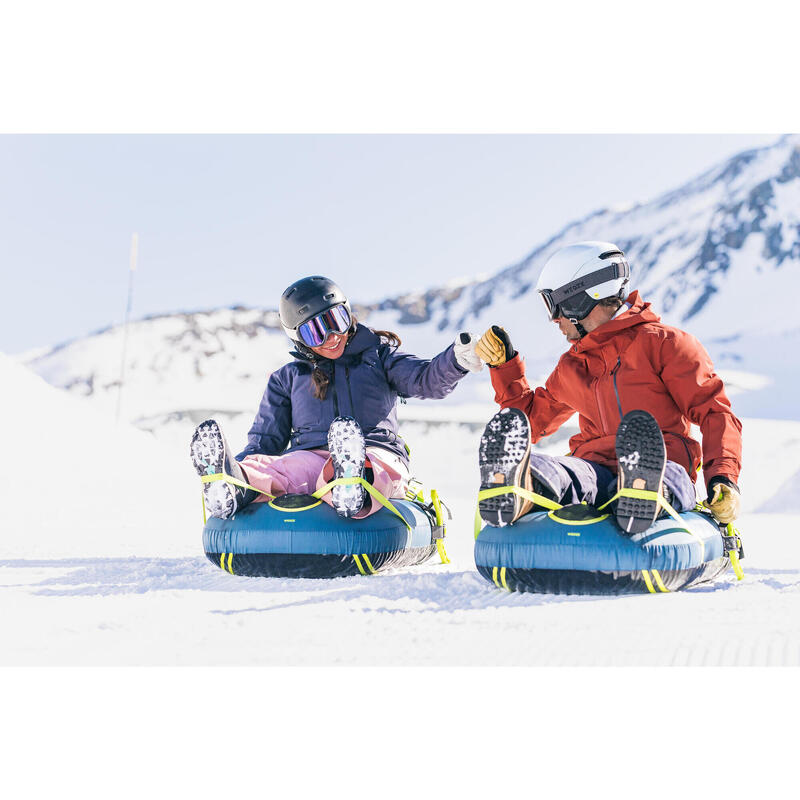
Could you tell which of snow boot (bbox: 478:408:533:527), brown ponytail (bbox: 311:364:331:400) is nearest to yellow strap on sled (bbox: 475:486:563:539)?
snow boot (bbox: 478:408:533:527)

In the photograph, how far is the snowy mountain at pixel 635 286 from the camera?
21.3 metres

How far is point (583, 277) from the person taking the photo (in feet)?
11.7

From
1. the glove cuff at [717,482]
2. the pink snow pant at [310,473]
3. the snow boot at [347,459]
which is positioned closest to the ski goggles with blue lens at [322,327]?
the pink snow pant at [310,473]

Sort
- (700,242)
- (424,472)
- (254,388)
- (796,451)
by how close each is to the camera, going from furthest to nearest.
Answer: (700,242)
(254,388)
(424,472)
(796,451)

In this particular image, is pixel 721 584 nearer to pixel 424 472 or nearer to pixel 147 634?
pixel 147 634

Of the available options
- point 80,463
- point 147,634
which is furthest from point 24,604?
point 80,463

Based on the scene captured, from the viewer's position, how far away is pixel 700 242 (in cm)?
2828

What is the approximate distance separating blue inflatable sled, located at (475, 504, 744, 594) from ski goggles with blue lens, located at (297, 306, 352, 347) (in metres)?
1.50

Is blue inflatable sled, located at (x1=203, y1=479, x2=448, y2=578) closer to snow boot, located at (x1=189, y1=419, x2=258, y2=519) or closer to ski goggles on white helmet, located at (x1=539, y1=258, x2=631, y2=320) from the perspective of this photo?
snow boot, located at (x1=189, y1=419, x2=258, y2=519)

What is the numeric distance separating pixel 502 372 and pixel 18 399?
6808 mm

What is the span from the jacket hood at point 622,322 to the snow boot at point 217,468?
1541mm

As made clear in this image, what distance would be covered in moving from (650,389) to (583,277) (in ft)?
1.75

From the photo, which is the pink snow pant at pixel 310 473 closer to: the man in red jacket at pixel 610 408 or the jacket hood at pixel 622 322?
the man in red jacket at pixel 610 408

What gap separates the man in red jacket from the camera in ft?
9.70
